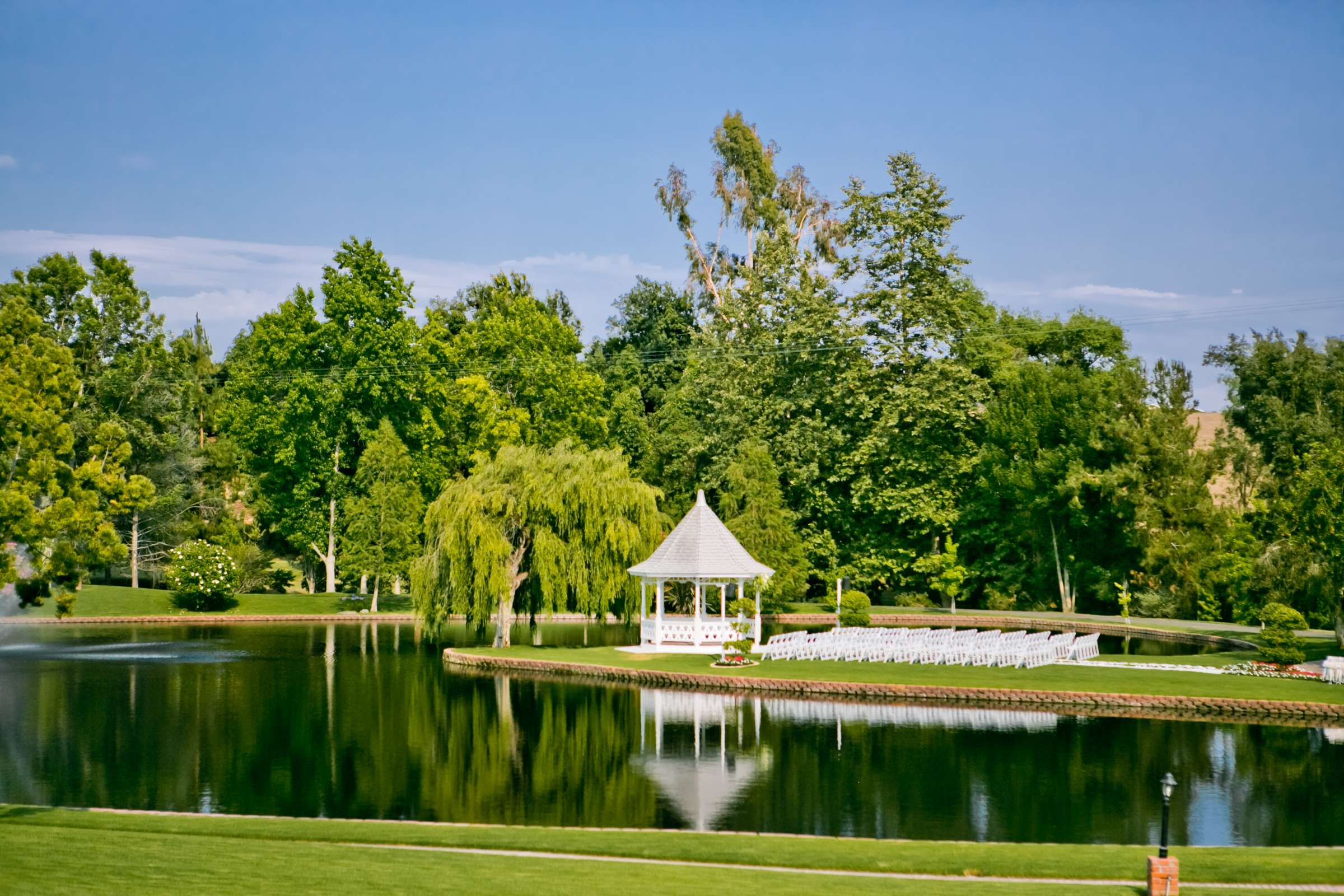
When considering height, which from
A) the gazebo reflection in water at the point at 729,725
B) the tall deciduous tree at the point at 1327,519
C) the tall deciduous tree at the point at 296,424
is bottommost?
the gazebo reflection in water at the point at 729,725

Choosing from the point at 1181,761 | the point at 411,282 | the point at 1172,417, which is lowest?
the point at 1181,761

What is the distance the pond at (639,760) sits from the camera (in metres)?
18.2

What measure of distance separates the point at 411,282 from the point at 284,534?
44.7 ft

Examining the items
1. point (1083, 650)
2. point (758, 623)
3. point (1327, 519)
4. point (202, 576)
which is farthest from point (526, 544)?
point (1327, 519)

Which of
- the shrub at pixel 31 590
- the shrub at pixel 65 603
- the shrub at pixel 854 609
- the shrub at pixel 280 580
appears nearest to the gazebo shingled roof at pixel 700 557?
the shrub at pixel 854 609

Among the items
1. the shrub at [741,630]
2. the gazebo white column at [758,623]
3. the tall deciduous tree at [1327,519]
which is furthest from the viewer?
the gazebo white column at [758,623]

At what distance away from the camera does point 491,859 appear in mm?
14500

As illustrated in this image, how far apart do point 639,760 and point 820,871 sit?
878 centimetres

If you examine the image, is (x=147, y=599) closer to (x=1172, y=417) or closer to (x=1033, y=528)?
(x=1033, y=528)

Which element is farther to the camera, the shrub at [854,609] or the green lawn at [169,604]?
the green lawn at [169,604]

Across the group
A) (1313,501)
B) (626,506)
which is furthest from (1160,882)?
(626,506)

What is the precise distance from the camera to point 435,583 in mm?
38406

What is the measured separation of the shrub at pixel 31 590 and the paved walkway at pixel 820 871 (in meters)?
12.3

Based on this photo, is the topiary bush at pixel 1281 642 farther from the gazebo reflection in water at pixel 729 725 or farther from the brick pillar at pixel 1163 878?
the brick pillar at pixel 1163 878
